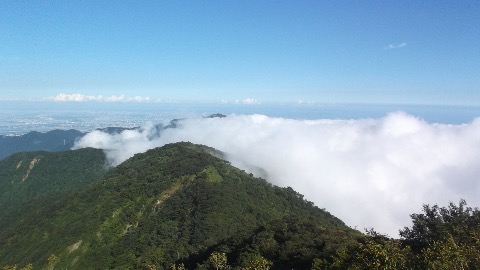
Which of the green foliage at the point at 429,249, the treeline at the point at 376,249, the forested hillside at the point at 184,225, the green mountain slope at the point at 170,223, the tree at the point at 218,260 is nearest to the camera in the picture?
the green foliage at the point at 429,249

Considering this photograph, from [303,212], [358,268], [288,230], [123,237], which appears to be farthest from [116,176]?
[358,268]

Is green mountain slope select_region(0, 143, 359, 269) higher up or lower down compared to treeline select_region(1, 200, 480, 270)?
lower down

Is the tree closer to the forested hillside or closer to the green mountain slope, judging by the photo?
the forested hillside

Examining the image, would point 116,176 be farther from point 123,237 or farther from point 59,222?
point 123,237

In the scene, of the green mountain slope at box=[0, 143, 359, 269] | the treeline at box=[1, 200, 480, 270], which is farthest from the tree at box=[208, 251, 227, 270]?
the green mountain slope at box=[0, 143, 359, 269]

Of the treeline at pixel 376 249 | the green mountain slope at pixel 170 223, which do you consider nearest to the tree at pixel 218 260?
the treeline at pixel 376 249

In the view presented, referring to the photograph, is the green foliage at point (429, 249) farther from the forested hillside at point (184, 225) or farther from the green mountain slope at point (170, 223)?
the green mountain slope at point (170, 223)

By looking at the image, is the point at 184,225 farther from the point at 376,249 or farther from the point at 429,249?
the point at 429,249

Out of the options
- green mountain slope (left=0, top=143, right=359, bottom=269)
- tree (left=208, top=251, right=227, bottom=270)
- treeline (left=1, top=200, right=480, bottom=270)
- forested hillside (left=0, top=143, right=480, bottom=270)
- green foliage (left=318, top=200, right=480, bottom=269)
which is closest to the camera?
green foliage (left=318, top=200, right=480, bottom=269)
